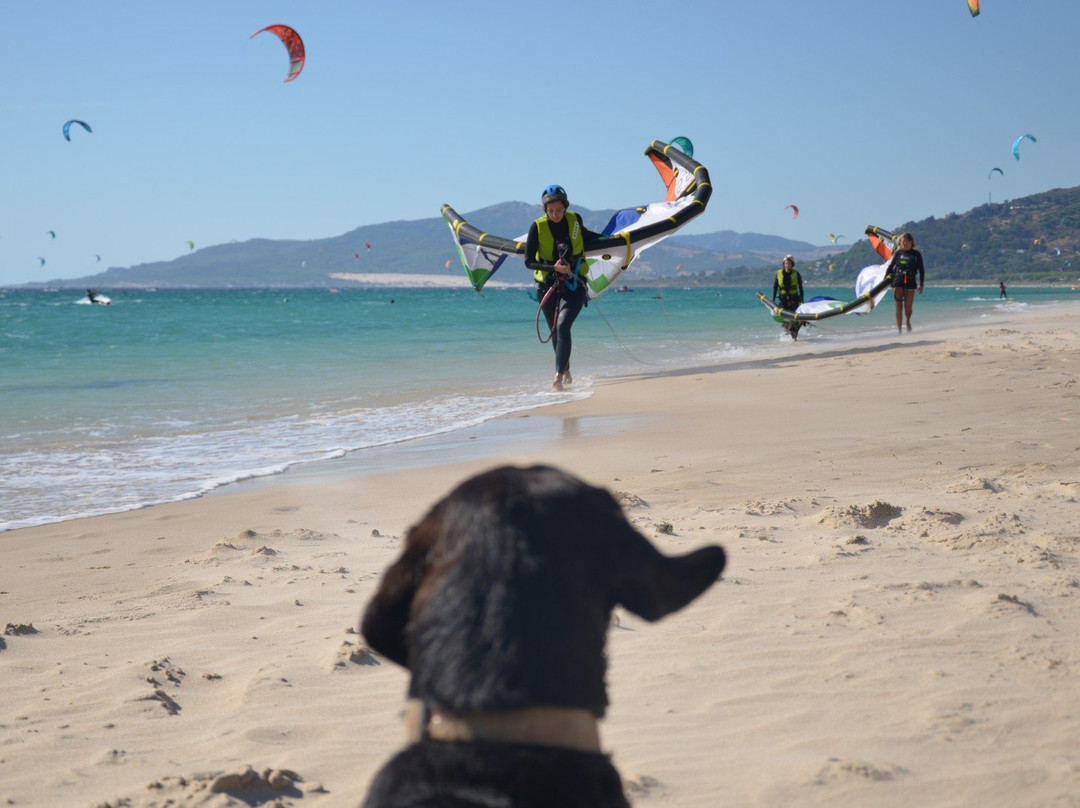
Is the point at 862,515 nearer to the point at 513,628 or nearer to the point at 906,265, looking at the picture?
the point at 513,628

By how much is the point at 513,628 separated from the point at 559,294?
11139 millimetres

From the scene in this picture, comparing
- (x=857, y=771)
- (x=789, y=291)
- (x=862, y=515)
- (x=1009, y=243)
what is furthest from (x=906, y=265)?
(x=1009, y=243)

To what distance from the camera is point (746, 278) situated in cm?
13425

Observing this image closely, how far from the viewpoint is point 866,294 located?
58.8 feet

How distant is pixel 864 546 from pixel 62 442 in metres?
7.71

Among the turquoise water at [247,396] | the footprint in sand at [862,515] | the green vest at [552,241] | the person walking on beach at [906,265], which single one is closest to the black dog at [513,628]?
the footprint in sand at [862,515]

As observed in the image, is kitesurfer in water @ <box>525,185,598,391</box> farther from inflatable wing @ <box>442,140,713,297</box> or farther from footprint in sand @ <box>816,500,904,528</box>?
footprint in sand @ <box>816,500,904,528</box>

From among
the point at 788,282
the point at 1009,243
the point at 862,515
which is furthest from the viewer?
the point at 1009,243

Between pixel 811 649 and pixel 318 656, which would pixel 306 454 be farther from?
pixel 811 649

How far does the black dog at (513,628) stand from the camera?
1.21 meters

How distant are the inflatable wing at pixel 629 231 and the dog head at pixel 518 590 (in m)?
11.8

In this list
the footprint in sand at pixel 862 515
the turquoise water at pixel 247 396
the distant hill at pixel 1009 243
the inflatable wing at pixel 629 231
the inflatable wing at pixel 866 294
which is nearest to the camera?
the footprint in sand at pixel 862 515

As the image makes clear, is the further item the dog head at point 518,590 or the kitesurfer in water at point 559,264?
the kitesurfer in water at point 559,264

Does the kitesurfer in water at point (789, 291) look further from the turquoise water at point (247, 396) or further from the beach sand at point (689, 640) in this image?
the beach sand at point (689, 640)
